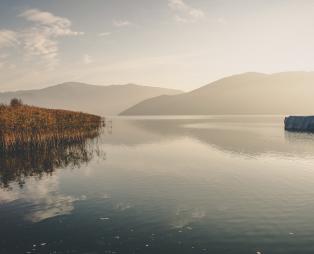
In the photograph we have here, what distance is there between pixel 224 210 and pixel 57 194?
1202cm

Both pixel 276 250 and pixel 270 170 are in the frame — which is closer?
pixel 276 250

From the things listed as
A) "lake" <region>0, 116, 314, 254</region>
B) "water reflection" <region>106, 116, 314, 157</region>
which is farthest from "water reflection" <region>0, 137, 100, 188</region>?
"water reflection" <region>106, 116, 314, 157</region>

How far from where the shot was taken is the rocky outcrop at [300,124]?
97256 mm

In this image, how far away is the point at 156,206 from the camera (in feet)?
72.0

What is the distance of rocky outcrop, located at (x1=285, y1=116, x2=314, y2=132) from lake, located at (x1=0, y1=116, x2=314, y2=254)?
62.5 m

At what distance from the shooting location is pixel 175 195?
24875 mm

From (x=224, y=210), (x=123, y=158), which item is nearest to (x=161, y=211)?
(x=224, y=210)

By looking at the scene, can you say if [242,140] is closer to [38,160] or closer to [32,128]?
[32,128]

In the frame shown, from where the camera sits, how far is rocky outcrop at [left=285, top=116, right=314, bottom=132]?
Answer: 319 feet

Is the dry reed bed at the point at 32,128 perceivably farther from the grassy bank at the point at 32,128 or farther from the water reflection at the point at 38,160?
the water reflection at the point at 38,160

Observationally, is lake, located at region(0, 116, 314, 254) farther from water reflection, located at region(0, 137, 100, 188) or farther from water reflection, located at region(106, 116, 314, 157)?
water reflection, located at region(106, 116, 314, 157)

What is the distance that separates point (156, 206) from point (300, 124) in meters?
88.6

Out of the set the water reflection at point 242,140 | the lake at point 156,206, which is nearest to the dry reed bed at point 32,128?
the lake at point 156,206

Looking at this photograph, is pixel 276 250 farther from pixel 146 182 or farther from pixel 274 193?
pixel 146 182
